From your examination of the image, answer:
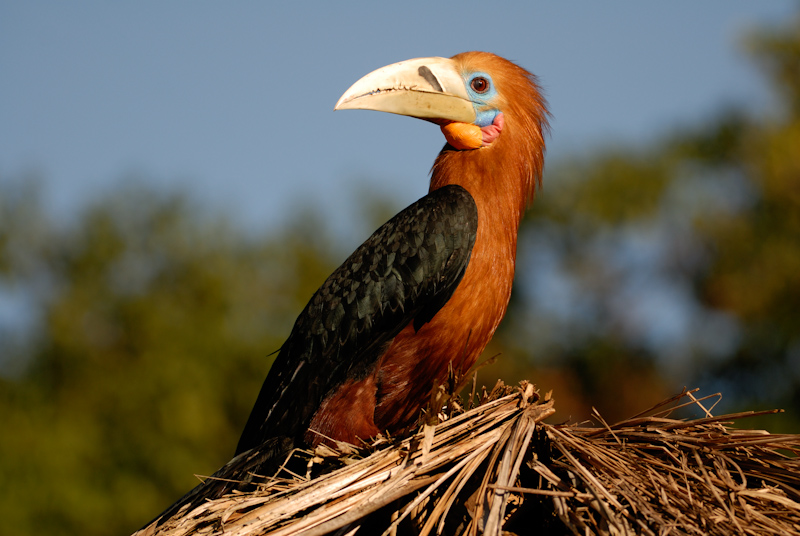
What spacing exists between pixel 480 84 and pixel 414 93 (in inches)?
18.4

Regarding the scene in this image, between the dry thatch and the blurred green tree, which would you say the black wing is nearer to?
the dry thatch

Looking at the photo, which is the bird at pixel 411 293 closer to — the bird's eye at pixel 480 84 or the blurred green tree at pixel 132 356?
the bird's eye at pixel 480 84

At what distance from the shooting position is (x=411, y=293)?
4.36 meters

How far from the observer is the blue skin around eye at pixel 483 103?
498 cm

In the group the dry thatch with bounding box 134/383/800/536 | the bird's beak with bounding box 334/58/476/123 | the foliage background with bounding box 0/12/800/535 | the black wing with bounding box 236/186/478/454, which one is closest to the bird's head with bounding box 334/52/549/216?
the bird's beak with bounding box 334/58/476/123

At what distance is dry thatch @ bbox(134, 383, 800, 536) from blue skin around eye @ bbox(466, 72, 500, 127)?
6.98ft

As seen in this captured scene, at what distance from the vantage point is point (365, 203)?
22.9 metres

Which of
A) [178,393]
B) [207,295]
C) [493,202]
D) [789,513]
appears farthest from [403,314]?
[207,295]

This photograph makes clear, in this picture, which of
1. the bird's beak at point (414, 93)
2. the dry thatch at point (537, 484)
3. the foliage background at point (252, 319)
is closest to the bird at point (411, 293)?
the bird's beak at point (414, 93)

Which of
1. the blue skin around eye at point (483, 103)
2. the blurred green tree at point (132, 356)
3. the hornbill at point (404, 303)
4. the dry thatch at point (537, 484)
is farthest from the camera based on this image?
the blurred green tree at point (132, 356)

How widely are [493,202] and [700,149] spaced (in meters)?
19.1

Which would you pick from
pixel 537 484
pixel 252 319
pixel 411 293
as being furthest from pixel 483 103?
pixel 252 319

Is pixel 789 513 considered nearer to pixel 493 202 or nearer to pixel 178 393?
pixel 493 202

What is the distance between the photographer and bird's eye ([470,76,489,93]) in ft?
16.7
